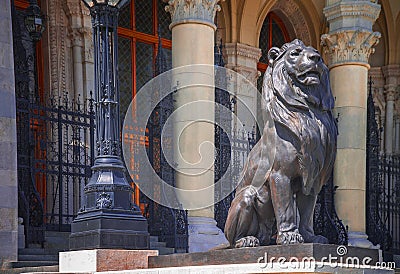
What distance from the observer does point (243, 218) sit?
7773mm

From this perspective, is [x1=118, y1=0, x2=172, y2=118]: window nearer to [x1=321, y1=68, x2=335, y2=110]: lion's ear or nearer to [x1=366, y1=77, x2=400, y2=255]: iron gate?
[x1=366, y1=77, x2=400, y2=255]: iron gate

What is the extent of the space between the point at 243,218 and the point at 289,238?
631 millimetres

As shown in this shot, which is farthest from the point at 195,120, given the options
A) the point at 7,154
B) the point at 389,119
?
the point at 389,119

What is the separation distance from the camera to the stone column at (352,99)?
1695cm

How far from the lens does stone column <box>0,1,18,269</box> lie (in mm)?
10195

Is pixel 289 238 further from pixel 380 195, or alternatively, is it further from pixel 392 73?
pixel 392 73

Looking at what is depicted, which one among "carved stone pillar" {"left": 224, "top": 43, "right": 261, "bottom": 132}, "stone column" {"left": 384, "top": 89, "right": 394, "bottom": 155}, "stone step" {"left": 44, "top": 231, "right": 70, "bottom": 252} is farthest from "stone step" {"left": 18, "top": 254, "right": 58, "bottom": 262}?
"stone column" {"left": 384, "top": 89, "right": 394, "bottom": 155}

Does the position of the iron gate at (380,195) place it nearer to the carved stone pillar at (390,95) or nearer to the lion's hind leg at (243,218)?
the carved stone pillar at (390,95)

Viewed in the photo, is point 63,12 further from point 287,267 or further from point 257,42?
point 287,267

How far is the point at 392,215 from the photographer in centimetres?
2069

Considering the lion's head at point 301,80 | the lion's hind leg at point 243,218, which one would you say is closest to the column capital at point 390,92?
the lion's hind leg at point 243,218

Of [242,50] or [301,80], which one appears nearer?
[301,80]

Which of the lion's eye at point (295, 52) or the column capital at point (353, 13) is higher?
the column capital at point (353, 13)

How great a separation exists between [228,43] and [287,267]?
14.2 meters
